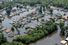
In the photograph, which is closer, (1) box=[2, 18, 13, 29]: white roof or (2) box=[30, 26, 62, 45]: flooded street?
(2) box=[30, 26, 62, 45]: flooded street

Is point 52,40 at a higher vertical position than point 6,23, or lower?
lower

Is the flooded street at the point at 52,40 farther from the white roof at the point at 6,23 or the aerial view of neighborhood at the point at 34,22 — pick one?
the white roof at the point at 6,23

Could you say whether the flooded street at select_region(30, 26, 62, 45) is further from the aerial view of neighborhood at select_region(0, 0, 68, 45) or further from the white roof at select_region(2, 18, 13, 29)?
the white roof at select_region(2, 18, 13, 29)

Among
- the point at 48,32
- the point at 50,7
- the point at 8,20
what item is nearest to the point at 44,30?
the point at 48,32

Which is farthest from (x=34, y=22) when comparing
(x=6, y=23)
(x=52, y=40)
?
(x=52, y=40)

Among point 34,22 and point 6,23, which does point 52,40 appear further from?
point 6,23

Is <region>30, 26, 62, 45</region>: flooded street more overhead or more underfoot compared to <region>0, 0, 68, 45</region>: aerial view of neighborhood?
more underfoot

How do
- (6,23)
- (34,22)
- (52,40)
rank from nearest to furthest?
(52,40)
(34,22)
(6,23)

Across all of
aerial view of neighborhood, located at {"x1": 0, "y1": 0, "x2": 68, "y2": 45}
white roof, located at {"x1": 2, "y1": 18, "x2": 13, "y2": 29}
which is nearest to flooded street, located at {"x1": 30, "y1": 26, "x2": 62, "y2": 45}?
aerial view of neighborhood, located at {"x1": 0, "y1": 0, "x2": 68, "y2": 45}
